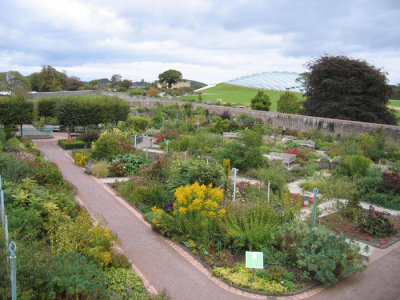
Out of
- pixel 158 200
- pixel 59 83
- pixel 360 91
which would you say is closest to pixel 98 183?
pixel 158 200

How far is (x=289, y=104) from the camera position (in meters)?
34.5

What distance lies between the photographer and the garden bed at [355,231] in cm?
802

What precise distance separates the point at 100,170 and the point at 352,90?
20.6 meters

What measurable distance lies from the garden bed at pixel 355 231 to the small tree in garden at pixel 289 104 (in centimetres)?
2615

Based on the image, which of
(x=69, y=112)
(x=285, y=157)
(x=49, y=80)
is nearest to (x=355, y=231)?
(x=285, y=157)

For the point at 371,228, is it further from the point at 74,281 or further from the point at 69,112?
the point at 69,112

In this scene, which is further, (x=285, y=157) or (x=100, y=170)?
(x=285, y=157)

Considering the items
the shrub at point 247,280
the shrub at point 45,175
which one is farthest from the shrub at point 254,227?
the shrub at point 45,175

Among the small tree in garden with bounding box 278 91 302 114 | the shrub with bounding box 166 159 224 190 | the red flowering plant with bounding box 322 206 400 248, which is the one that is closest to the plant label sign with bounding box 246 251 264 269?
the red flowering plant with bounding box 322 206 400 248

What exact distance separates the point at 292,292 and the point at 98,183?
8.36 metres

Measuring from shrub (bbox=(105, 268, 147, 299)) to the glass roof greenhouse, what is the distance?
61669mm

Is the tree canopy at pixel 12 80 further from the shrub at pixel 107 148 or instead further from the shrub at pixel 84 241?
the shrub at pixel 84 241

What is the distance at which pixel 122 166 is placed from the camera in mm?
13445

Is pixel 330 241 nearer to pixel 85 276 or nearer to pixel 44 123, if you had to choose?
pixel 85 276
